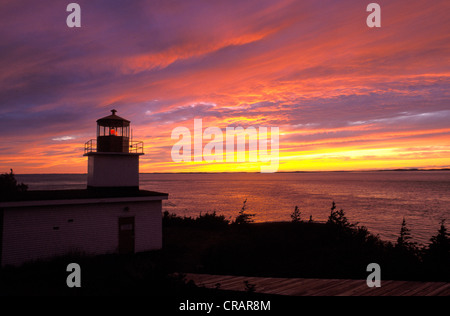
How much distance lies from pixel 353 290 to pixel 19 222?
1319cm

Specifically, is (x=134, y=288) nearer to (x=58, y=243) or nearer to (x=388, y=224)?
(x=58, y=243)

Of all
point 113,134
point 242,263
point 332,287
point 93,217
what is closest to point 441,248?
point 332,287

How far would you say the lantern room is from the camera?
56.4ft

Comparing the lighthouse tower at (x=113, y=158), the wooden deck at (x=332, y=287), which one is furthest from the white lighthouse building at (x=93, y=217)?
the wooden deck at (x=332, y=287)

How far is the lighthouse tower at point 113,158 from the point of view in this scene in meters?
16.8

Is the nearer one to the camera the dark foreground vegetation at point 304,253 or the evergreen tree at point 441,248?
the dark foreground vegetation at point 304,253

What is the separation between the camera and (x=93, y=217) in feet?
44.4

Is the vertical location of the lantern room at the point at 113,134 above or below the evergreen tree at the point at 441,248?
above

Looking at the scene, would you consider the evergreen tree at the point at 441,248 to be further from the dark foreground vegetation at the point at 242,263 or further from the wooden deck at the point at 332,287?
the wooden deck at the point at 332,287

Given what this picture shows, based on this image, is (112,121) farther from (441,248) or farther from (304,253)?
(441,248)

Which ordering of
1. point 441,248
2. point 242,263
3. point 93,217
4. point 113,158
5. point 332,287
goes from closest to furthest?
point 332,287
point 242,263
point 441,248
point 93,217
point 113,158

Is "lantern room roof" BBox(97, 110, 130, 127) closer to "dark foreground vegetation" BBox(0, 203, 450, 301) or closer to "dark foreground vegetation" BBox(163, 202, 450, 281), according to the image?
"dark foreground vegetation" BBox(163, 202, 450, 281)

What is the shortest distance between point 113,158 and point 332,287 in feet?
47.2
